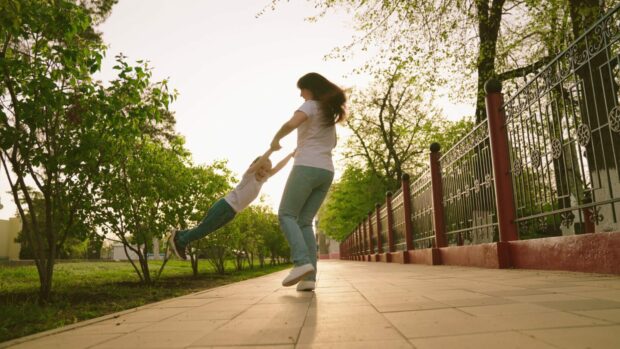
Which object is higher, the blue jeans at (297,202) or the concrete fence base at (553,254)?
the blue jeans at (297,202)

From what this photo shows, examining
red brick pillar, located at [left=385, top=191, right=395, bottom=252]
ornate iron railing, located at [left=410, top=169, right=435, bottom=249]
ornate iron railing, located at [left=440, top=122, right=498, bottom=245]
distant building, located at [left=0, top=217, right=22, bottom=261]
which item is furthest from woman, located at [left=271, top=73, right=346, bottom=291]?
distant building, located at [left=0, top=217, right=22, bottom=261]

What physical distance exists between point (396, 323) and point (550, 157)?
3750mm

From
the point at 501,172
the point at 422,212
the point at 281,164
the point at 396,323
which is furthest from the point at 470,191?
the point at 396,323

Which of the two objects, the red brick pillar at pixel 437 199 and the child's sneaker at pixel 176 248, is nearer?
the child's sneaker at pixel 176 248

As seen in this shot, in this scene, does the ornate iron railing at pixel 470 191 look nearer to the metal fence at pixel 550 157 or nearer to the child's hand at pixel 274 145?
the metal fence at pixel 550 157

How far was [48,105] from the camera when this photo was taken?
538 centimetres

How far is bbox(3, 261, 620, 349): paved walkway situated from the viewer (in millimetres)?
1823

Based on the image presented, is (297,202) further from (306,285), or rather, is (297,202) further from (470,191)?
(470,191)

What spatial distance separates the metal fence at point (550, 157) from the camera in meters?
4.31

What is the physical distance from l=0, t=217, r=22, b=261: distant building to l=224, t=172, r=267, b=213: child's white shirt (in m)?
55.8

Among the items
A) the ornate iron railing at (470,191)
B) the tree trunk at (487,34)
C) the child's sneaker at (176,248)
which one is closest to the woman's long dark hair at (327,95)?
the child's sneaker at (176,248)

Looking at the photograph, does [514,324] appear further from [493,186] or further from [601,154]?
[493,186]

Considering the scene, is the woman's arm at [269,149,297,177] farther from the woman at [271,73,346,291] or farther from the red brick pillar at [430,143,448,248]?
the red brick pillar at [430,143,448,248]

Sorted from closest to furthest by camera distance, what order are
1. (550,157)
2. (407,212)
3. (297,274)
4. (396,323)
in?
(396,323), (297,274), (550,157), (407,212)
